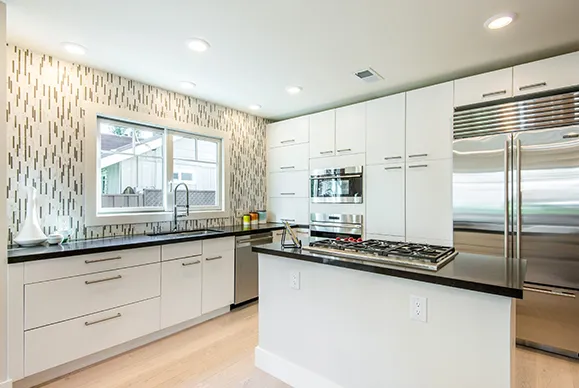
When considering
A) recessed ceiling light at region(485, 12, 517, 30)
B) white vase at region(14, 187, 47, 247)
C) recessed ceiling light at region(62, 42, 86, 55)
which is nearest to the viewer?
recessed ceiling light at region(485, 12, 517, 30)

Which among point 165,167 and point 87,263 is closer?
point 87,263

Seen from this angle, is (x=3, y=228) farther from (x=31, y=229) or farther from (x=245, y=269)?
(x=245, y=269)

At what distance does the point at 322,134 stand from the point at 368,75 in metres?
1.07

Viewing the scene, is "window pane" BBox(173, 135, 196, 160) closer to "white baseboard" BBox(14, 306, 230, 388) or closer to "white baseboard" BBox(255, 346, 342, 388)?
"white baseboard" BBox(14, 306, 230, 388)

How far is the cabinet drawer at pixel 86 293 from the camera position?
1.97 metres

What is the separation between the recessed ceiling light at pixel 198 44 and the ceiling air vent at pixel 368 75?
4.67ft

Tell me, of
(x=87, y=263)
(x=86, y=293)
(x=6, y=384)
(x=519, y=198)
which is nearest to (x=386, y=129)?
(x=519, y=198)

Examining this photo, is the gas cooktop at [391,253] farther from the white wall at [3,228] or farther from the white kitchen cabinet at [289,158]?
the white kitchen cabinet at [289,158]

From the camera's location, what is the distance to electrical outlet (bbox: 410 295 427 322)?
4.85 ft

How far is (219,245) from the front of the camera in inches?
124

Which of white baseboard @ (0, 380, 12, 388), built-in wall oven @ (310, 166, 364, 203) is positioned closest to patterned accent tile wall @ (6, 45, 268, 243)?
white baseboard @ (0, 380, 12, 388)

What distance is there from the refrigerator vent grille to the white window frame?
8.87 ft

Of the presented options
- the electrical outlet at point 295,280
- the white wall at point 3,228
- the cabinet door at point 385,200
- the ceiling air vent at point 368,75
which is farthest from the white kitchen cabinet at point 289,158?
the white wall at point 3,228

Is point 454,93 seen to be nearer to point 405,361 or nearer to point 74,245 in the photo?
point 405,361
